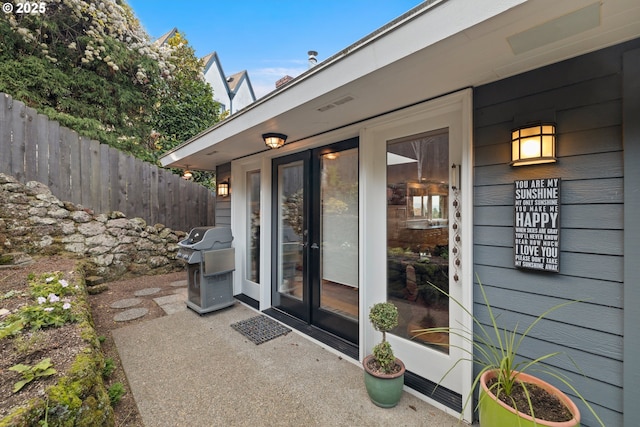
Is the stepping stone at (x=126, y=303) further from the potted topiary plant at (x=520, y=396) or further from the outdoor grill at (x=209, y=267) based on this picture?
the potted topiary plant at (x=520, y=396)

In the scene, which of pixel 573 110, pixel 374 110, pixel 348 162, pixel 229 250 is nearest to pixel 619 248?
pixel 573 110

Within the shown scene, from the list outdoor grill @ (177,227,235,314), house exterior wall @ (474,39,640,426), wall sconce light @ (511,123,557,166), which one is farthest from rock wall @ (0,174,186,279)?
wall sconce light @ (511,123,557,166)

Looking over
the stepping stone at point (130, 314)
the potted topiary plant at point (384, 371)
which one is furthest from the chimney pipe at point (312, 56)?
the stepping stone at point (130, 314)

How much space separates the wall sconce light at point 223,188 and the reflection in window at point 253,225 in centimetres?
60

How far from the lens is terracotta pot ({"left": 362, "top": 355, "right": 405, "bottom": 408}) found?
1.96 meters

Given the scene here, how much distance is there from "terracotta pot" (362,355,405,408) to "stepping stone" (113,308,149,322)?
3.17 metres

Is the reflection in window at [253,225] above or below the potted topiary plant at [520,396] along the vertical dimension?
above

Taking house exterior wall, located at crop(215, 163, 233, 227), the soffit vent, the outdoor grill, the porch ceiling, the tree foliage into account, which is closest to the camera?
the porch ceiling

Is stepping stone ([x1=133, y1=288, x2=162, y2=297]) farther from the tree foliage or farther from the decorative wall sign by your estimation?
the decorative wall sign

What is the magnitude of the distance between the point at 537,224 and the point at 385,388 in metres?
1.51

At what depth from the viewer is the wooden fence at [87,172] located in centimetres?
409

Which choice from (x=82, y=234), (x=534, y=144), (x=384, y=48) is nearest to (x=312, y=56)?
(x=384, y=48)

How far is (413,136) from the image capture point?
2.36 meters

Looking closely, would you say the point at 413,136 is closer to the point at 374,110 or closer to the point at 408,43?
the point at 374,110
